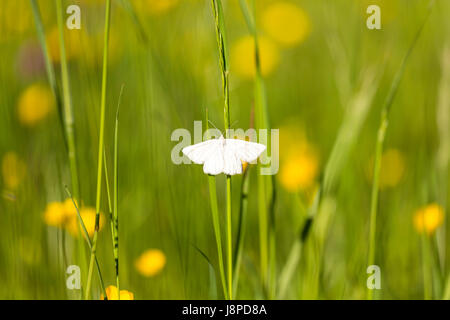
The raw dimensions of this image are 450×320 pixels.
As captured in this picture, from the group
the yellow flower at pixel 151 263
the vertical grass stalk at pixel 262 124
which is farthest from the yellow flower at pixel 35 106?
the vertical grass stalk at pixel 262 124

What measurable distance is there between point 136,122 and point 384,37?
0.72 meters

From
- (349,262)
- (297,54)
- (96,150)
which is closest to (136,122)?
(96,150)

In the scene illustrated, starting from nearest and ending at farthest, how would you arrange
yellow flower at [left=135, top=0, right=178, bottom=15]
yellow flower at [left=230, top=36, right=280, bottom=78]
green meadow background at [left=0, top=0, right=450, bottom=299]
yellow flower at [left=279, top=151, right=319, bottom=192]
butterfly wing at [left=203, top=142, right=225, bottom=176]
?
1. butterfly wing at [left=203, top=142, right=225, bottom=176]
2. green meadow background at [left=0, top=0, right=450, bottom=299]
3. yellow flower at [left=279, top=151, right=319, bottom=192]
4. yellow flower at [left=135, top=0, right=178, bottom=15]
5. yellow flower at [left=230, top=36, right=280, bottom=78]

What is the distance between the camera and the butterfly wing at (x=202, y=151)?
1.80 ft

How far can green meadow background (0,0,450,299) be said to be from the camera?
0.73 m

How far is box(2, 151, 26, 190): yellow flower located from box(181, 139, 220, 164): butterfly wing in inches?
14.6

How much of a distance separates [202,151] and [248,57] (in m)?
0.93

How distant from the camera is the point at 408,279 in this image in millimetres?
848

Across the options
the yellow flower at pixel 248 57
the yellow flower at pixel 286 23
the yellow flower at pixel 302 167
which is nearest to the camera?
the yellow flower at pixel 302 167

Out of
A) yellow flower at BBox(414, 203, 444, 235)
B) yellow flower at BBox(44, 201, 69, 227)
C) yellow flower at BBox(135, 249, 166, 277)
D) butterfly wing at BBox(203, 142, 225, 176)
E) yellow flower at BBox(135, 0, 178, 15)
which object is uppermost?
yellow flower at BBox(135, 0, 178, 15)

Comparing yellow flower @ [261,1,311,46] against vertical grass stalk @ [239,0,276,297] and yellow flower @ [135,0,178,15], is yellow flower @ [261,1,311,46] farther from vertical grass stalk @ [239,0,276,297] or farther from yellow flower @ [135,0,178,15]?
vertical grass stalk @ [239,0,276,297]

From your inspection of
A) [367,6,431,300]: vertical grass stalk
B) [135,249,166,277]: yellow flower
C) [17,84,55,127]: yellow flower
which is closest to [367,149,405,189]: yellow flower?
[367,6,431,300]: vertical grass stalk

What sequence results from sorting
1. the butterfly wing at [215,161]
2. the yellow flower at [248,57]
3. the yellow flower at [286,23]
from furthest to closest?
the yellow flower at [286,23] < the yellow flower at [248,57] < the butterfly wing at [215,161]

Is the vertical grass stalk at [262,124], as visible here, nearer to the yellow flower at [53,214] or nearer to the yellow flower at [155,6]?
the yellow flower at [53,214]
